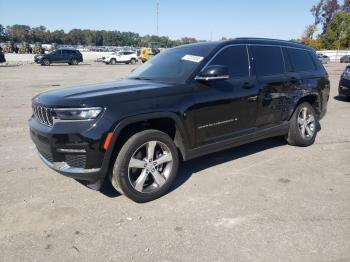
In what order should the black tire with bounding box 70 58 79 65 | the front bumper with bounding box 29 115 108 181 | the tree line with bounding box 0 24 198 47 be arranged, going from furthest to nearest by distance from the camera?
the tree line with bounding box 0 24 198 47 < the black tire with bounding box 70 58 79 65 < the front bumper with bounding box 29 115 108 181

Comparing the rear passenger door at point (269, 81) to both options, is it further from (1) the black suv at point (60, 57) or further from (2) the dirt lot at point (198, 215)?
(1) the black suv at point (60, 57)

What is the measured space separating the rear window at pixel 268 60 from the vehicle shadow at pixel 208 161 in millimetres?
1389

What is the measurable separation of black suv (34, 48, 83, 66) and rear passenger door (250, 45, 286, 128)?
104 feet

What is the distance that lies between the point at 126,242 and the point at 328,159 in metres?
3.70

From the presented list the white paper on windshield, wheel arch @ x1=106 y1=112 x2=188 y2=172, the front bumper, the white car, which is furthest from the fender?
the white car

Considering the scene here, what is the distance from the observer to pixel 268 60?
5250 millimetres

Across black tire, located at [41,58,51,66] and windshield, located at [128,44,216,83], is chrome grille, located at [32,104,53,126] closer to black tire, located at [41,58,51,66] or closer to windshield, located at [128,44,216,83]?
windshield, located at [128,44,216,83]

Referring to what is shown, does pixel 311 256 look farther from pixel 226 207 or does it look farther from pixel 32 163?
pixel 32 163

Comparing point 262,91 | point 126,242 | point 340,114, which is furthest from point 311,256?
point 340,114

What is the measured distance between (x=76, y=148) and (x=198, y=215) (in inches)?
57.2

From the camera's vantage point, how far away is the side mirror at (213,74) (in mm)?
4129

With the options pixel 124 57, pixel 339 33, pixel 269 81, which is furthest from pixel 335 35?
pixel 269 81

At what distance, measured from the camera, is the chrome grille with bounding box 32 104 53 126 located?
3.66 meters

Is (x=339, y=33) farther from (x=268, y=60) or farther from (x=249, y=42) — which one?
(x=249, y=42)
